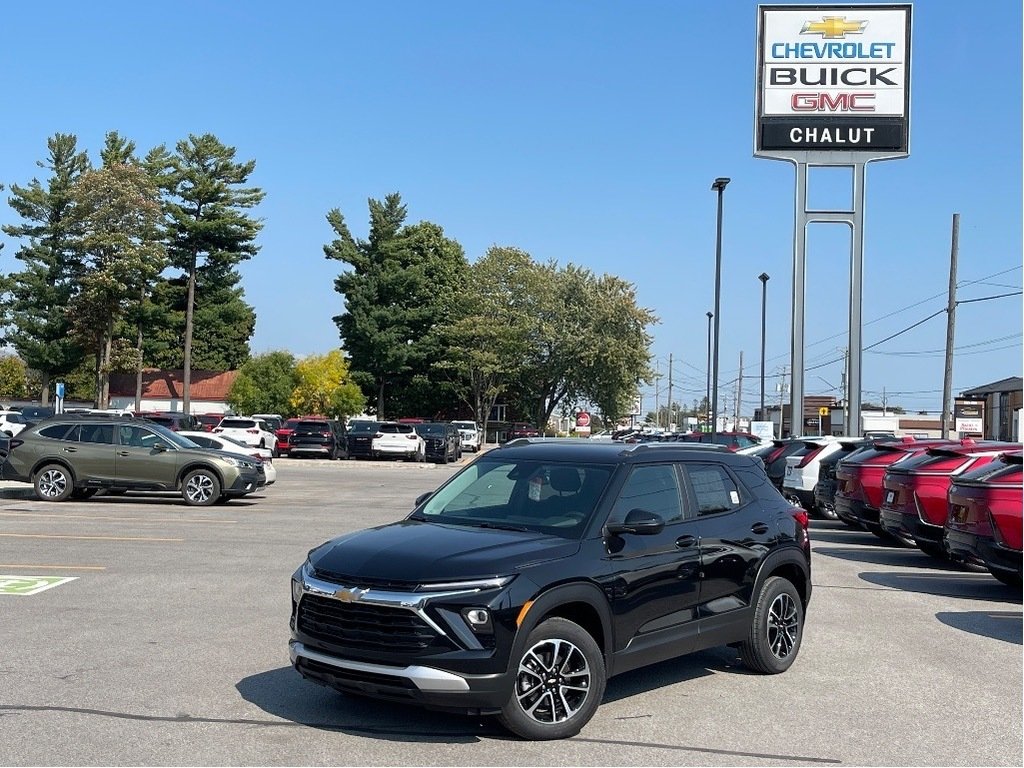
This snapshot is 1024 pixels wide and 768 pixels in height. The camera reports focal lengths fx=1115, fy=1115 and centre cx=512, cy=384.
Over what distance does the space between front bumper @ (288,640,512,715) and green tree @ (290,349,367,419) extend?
6898 centimetres

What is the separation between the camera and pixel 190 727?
250 inches

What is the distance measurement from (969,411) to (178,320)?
50.3m

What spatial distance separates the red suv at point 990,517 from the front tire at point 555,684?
6576mm

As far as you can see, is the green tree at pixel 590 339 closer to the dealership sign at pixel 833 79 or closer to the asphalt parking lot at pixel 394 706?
the dealership sign at pixel 833 79

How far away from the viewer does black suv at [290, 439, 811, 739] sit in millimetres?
5996

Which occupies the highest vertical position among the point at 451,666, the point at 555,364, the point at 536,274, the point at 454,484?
the point at 536,274

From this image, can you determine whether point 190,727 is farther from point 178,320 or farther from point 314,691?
point 178,320

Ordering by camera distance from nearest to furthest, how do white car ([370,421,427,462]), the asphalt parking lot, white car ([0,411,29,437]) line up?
the asphalt parking lot, white car ([0,411,29,437]), white car ([370,421,427,462])

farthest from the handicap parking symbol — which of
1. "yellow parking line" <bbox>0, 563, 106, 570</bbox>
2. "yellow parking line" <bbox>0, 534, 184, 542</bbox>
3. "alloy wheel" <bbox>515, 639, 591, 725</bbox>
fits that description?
"alloy wheel" <bbox>515, 639, 591, 725</bbox>

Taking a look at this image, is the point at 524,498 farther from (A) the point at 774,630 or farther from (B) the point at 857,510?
(B) the point at 857,510

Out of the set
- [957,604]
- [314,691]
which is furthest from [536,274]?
[314,691]

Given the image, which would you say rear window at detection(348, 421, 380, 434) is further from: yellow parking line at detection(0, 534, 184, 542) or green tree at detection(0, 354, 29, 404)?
green tree at detection(0, 354, 29, 404)

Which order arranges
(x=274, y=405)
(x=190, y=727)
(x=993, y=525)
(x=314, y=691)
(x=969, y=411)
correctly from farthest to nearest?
(x=274, y=405)
(x=969, y=411)
(x=993, y=525)
(x=314, y=691)
(x=190, y=727)

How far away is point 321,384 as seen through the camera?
78.2m
